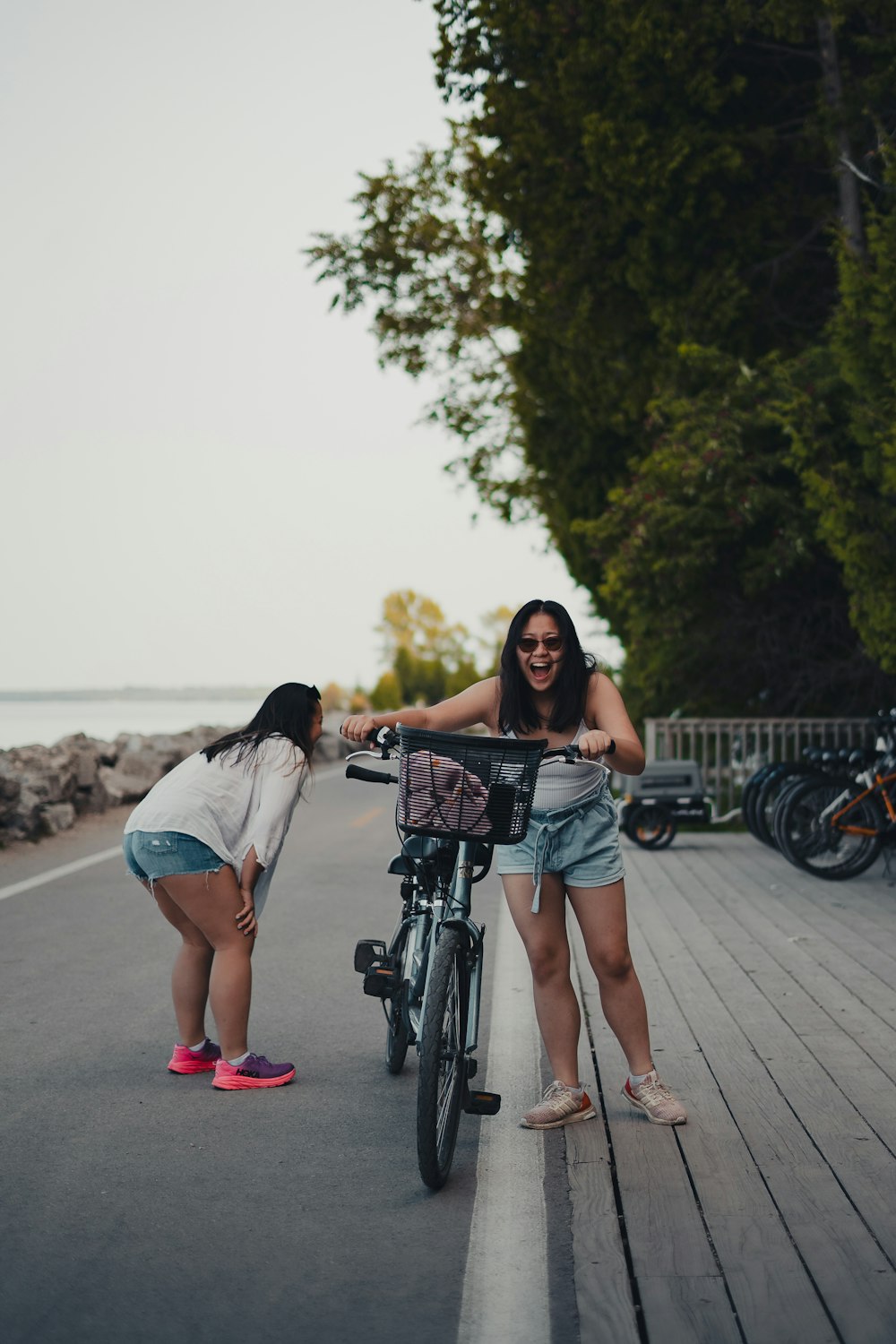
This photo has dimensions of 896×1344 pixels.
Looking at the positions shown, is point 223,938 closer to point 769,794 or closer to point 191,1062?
point 191,1062

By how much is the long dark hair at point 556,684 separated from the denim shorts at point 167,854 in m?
1.42

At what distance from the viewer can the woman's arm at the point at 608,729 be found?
448 centimetres

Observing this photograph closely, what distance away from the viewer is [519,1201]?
13.9 feet

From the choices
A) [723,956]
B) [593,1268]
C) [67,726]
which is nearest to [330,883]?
[723,956]

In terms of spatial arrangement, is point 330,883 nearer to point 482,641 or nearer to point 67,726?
point 67,726

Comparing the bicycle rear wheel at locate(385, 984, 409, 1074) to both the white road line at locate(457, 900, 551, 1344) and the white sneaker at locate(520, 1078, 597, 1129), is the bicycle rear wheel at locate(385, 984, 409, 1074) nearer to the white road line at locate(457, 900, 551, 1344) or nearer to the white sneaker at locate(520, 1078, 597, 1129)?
the white road line at locate(457, 900, 551, 1344)

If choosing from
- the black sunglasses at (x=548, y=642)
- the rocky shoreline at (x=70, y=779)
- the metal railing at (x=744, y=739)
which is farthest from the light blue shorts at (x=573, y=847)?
the metal railing at (x=744, y=739)

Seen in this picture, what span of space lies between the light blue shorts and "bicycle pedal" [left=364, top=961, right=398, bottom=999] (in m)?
0.80

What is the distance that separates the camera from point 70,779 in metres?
16.6

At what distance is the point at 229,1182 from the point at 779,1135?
6.15 ft

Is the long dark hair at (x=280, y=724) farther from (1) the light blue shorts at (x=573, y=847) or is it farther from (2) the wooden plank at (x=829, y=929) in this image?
(2) the wooden plank at (x=829, y=929)

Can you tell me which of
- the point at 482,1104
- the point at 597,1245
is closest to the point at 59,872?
the point at 482,1104

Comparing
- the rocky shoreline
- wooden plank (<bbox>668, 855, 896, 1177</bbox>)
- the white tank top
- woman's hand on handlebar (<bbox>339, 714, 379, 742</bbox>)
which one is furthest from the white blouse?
the rocky shoreline

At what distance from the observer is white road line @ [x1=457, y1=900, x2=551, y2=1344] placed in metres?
3.44
